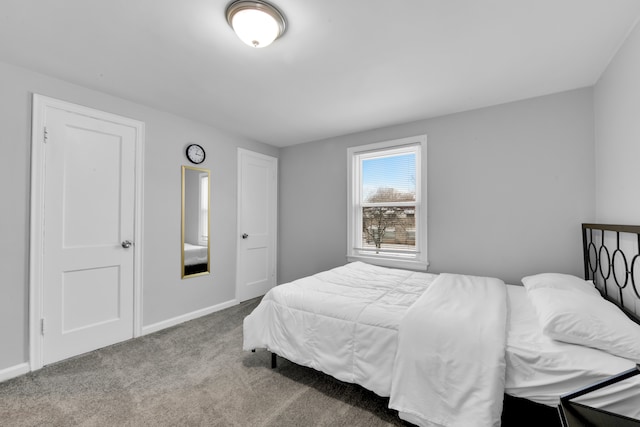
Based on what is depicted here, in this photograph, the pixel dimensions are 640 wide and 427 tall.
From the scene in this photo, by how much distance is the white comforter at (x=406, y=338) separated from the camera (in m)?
1.46

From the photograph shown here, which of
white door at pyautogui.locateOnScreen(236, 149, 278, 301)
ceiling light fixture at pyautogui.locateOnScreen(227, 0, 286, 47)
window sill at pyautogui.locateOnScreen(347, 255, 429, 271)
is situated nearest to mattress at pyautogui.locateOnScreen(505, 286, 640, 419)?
window sill at pyautogui.locateOnScreen(347, 255, 429, 271)

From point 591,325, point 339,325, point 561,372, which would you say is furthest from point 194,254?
point 591,325

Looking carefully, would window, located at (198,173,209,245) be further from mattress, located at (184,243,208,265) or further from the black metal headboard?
the black metal headboard

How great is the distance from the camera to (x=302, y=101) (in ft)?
9.36

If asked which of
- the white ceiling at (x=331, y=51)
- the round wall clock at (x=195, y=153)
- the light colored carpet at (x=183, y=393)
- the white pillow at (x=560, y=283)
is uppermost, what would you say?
the white ceiling at (x=331, y=51)

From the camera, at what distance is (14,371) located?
2.18 metres

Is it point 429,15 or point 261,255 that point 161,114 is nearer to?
point 261,255

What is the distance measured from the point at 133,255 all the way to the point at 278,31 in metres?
2.61

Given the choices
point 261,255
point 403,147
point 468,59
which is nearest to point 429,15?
point 468,59

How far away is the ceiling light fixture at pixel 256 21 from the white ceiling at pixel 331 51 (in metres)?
0.06

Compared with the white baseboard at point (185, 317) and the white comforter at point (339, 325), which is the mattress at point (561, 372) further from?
the white baseboard at point (185, 317)

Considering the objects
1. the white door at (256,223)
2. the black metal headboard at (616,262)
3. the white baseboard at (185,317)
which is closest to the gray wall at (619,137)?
the black metal headboard at (616,262)

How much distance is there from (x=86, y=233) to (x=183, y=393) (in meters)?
1.75

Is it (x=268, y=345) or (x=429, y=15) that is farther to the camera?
(x=268, y=345)
